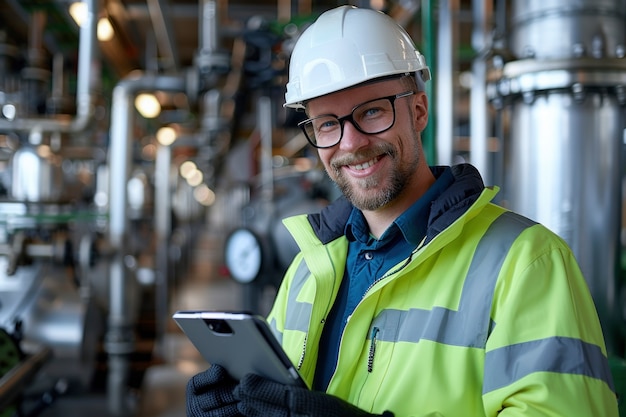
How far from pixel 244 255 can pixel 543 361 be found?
2.72 m

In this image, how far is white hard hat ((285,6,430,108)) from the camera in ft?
3.87

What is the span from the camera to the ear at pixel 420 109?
4.13ft

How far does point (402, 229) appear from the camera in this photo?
1142 millimetres

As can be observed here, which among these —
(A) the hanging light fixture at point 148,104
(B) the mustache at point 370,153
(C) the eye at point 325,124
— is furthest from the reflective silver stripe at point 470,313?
(A) the hanging light fixture at point 148,104

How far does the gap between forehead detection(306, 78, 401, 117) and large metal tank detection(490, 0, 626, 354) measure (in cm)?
63

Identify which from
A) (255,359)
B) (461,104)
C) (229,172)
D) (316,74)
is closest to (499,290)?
(255,359)

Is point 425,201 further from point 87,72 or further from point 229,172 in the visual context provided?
point 229,172

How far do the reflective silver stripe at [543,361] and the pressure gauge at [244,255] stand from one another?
8.48 feet

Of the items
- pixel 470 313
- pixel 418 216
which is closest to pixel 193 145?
pixel 418 216

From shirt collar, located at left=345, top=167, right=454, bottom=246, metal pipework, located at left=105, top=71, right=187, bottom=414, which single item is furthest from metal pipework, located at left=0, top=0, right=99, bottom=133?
shirt collar, located at left=345, top=167, right=454, bottom=246

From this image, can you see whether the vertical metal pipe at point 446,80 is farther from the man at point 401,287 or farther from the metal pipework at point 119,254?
the metal pipework at point 119,254

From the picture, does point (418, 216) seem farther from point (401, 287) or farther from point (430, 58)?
point (430, 58)

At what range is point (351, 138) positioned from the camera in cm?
116

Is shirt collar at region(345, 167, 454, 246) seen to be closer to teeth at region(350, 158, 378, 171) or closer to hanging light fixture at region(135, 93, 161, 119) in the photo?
teeth at region(350, 158, 378, 171)
